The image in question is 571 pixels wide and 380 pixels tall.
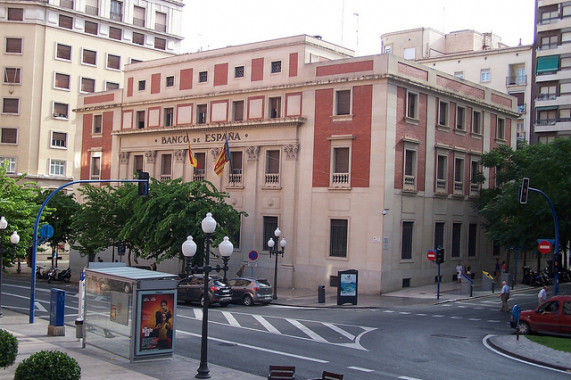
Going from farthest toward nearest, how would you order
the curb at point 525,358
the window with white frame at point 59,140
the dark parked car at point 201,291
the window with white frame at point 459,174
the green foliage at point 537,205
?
the window with white frame at point 59,140 < the window with white frame at point 459,174 < the green foliage at point 537,205 < the dark parked car at point 201,291 < the curb at point 525,358

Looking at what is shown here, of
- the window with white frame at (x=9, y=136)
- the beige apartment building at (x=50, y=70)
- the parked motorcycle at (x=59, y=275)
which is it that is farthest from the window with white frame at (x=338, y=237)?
the window with white frame at (x=9, y=136)

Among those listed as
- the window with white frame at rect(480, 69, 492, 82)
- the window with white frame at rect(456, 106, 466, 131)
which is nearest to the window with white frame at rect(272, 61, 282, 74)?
the window with white frame at rect(456, 106, 466, 131)

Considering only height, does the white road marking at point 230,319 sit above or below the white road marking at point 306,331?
below

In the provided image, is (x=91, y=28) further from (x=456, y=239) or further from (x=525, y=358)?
(x=525, y=358)

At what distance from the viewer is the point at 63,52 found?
231ft

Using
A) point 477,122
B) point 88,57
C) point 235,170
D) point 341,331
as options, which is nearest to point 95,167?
point 235,170

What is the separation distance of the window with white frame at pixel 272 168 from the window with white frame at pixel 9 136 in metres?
35.5

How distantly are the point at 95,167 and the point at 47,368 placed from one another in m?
47.4

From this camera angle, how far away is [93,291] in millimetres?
20719

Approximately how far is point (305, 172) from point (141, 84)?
61.0 ft

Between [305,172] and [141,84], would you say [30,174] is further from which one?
[305,172]

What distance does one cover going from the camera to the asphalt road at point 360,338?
62.4ft

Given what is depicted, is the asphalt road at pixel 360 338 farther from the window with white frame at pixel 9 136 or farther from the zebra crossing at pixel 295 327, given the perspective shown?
the window with white frame at pixel 9 136

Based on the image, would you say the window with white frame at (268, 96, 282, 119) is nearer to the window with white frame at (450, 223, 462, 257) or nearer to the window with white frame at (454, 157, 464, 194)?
the window with white frame at (454, 157, 464, 194)
